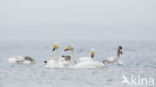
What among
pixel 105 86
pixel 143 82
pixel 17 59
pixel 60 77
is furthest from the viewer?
pixel 17 59

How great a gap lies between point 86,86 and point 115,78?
8.41 feet

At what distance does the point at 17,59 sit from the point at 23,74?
6.59 m

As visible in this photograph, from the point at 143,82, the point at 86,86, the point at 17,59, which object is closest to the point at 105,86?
the point at 86,86

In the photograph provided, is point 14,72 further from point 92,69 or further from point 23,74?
point 92,69

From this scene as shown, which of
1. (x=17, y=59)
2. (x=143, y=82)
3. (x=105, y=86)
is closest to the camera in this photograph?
(x=105, y=86)

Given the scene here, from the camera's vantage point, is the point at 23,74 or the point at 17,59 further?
the point at 17,59

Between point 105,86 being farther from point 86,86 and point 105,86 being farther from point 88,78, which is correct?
point 88,78

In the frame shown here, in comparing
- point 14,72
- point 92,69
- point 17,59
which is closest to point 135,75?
point 92,69

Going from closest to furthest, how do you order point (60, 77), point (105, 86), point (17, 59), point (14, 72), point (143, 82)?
point (105, 86), point (143, 82), point (60, 77), point (14, 72), point (17, 59)

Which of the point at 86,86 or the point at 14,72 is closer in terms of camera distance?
the point at 86,86

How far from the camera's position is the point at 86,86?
16.5 meters

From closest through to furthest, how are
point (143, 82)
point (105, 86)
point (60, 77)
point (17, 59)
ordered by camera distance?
point (105, 86), point (143, 82), point (60, 77), point (17, 59)

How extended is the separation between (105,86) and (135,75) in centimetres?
377

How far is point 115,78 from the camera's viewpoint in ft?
61.6
